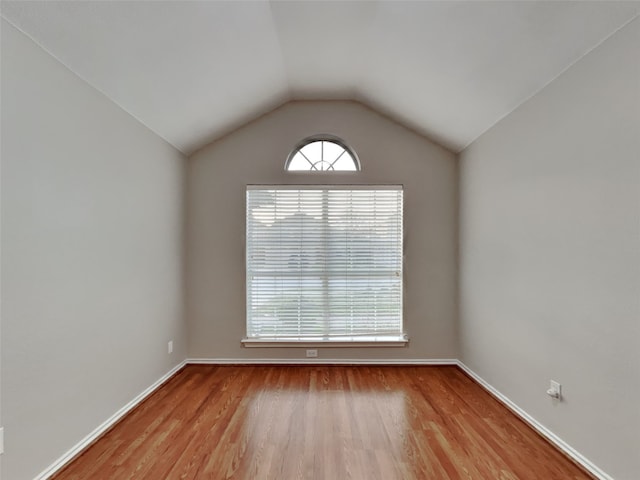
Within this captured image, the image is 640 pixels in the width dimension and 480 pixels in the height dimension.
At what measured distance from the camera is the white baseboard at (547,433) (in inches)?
73.5

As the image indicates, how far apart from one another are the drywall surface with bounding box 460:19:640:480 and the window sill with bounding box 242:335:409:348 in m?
0.99

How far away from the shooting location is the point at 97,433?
2248mm

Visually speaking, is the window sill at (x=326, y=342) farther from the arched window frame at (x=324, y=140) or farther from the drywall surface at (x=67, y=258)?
the arched window frame at (x=324, y=140)

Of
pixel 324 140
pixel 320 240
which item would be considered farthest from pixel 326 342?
pixel 324 140

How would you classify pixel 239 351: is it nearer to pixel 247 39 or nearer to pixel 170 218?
pixel 170 218

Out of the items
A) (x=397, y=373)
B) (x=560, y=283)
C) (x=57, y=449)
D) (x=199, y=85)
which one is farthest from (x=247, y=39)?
(x=397, y=373)

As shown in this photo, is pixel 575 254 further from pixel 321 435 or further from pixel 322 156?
pixel 322 156

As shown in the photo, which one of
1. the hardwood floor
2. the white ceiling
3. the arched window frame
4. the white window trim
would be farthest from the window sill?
the white ceiling

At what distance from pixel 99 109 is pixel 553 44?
9.59 ft

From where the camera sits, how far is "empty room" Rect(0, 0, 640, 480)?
1.77 meters

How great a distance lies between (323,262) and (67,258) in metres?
2.37

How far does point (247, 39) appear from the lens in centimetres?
248

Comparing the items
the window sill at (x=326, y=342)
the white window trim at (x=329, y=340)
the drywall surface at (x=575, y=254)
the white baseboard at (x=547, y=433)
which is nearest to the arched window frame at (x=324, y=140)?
the white window trim at (x=329, y=340)

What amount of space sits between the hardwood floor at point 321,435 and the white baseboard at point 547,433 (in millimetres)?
49
